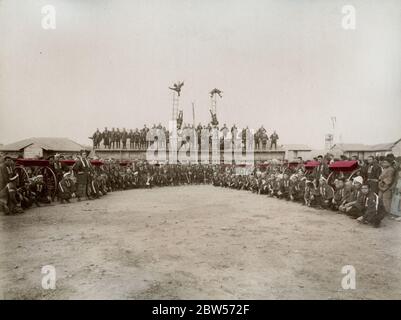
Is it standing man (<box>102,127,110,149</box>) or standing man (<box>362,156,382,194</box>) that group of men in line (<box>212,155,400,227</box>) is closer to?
standing man (<box>362,156,382,194</box>)

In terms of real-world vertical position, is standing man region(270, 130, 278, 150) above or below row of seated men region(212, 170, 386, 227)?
above

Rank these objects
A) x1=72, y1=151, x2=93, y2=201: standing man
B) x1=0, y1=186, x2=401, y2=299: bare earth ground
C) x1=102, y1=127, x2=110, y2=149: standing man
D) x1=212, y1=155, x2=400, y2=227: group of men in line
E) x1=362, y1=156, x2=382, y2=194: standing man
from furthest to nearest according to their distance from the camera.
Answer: x1=102, y1=127, x2=110, y2=149: standing man, x1=72, y1=151, x2=93, y2=201: standing man, x1=362, y1=156, x2=382, y2=194: standing man, x1=212, y1=155, x2=400, y2=227: group of men in line, x1=0, y1=186, x2=401, y2=299: bare earth ground

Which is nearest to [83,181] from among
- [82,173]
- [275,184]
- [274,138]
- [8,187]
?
[82,173]

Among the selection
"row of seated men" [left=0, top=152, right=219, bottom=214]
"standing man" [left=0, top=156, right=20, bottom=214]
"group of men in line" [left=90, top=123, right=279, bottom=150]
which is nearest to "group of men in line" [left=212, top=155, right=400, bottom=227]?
"row of seated men" [left=0, top=152, right=219, bottom=214]

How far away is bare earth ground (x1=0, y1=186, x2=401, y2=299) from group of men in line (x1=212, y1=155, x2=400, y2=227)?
497mm

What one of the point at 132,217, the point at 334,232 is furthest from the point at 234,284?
the point at 132,217

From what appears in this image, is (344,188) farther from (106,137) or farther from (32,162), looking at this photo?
(106,137)

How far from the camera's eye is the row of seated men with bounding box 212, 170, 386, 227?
24.8 feet

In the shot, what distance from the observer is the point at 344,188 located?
31.0ft

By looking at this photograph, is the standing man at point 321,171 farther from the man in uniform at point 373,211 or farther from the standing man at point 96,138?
the standing man at point 96,138
